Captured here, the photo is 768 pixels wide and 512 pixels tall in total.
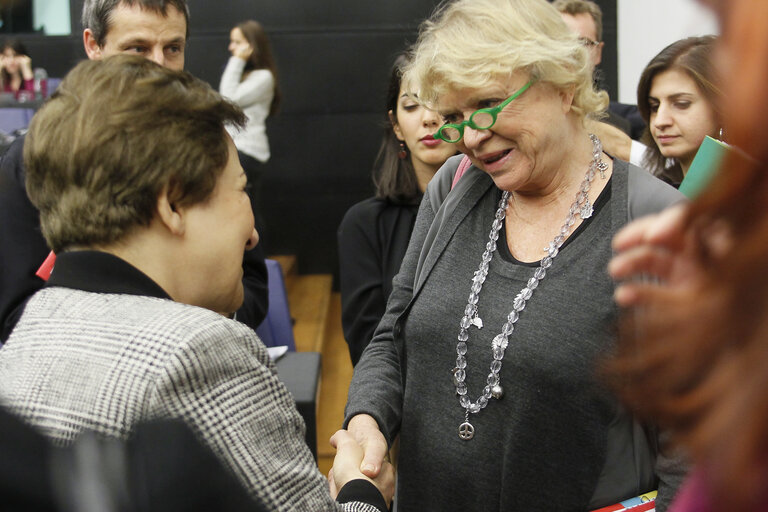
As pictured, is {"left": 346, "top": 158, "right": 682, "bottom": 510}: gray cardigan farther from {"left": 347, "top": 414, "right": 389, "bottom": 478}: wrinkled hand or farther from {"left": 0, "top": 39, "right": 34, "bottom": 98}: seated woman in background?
{"left": 0, "top": 39, "right": 34, "bottom": 98}: seated woman in background

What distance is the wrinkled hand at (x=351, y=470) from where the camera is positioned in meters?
1.47

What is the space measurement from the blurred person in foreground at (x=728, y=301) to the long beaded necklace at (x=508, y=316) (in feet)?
2.95

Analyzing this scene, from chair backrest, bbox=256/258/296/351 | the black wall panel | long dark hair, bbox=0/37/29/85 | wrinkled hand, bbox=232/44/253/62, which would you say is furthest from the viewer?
the black wall panel

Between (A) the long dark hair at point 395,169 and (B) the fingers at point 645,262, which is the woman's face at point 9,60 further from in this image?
(B) the fingers at point 645,262

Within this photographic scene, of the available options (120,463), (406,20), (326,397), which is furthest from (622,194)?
(406,20)

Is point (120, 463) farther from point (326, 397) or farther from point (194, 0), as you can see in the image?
point (194, 0)

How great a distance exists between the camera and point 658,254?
23.7 inches

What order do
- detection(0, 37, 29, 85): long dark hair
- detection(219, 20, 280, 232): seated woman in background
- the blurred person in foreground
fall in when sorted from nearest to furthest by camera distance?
1. the blurred person in foreground
2. detection(219, 20, 280, 232): seated woman in background
3. detection(0, 37, 29, 85): long dark hair

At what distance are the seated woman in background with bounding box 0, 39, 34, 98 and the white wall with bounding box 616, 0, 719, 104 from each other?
16.6ft

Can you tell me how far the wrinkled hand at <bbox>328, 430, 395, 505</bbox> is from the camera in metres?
1.47

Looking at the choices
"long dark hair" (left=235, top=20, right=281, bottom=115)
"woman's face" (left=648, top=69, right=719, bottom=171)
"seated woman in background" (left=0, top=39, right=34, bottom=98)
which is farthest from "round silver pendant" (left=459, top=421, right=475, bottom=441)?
"seated woman in background" (left=0, top=39, right=34, bottom=98)

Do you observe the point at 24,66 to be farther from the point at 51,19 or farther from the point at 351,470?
the point at 351,470

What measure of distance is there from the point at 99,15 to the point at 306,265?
5.48 meters

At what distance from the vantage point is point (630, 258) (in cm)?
62
